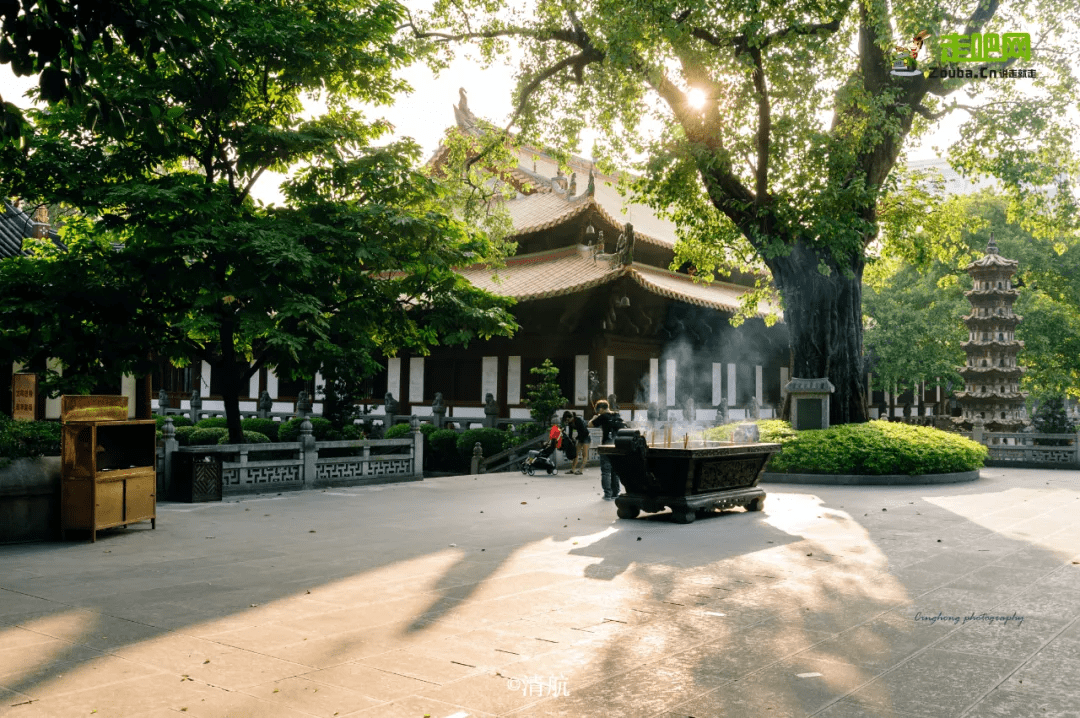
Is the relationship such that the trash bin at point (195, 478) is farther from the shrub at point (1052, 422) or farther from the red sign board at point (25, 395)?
the shrub at point (1052, 422)

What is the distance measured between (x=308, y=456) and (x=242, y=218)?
4.32 meters

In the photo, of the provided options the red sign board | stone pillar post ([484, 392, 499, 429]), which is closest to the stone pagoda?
stone pillar post ([484, 392, 499, 429])

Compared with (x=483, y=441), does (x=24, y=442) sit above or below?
above

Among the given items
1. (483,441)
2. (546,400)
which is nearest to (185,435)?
(483,441)

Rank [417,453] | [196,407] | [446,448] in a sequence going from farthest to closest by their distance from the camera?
1. [196,407]
2. [446,448]
3. [417,453]

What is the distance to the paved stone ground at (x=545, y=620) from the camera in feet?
13.8

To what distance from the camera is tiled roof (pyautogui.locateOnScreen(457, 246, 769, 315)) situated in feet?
73.6

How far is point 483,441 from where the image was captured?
22.1 m

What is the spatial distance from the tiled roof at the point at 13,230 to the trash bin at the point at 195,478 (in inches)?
258

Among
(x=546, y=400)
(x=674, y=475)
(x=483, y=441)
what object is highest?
(x=546, y=400)

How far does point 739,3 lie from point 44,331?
37.2 ft

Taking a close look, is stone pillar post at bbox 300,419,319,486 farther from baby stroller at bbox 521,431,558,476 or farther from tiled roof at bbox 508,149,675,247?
tiled roof at bbox 508,149,675,247

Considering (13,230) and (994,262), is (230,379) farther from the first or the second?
(994,262)

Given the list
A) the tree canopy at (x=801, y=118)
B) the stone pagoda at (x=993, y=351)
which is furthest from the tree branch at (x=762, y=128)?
the stone pagoda at (x=993, y=351)
